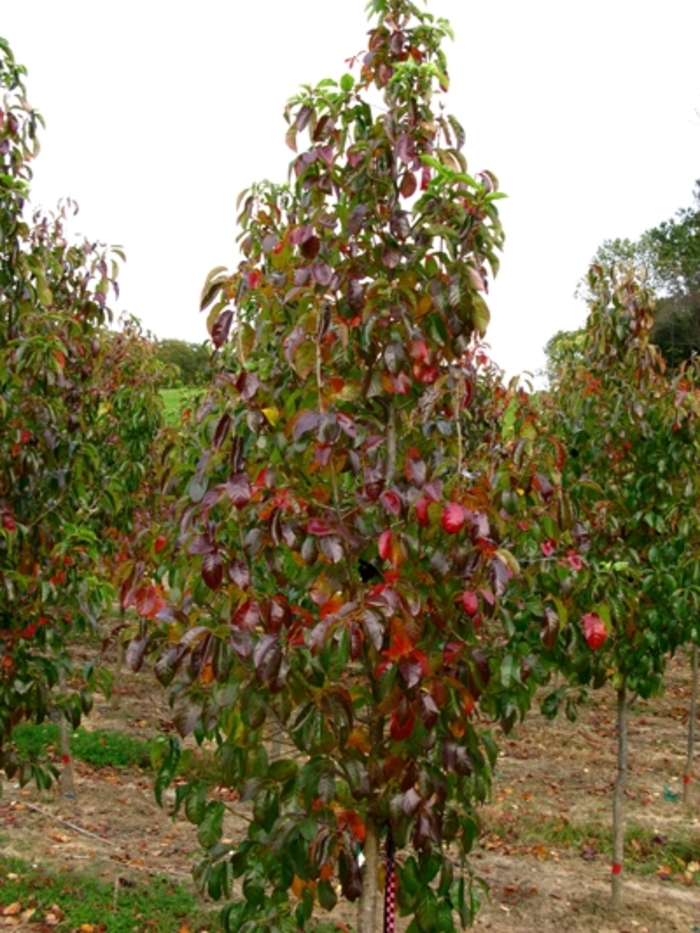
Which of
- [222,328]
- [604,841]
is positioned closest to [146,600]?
[222,328]

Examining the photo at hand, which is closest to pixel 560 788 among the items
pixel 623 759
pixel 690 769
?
pixel 690 769

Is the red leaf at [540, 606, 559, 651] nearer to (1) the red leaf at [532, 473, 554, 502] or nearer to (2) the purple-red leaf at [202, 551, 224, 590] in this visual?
(1) the red leaf at [532, 473, 554, 502]

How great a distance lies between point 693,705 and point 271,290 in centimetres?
654

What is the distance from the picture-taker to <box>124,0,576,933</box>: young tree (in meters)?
2.40

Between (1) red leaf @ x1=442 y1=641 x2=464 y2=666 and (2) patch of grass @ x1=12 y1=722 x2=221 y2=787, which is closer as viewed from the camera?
(1) red leaf @ x1=442 y1=641 x2=464 y2=666

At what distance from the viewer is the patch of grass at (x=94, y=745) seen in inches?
302

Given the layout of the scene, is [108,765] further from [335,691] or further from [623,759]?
[335,691]

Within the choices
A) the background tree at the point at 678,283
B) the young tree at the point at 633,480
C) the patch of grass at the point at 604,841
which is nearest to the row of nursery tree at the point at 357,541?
the young tree at the point at 633,480

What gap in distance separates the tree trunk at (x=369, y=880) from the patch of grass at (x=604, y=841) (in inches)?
153

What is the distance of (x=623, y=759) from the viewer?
5688 mm

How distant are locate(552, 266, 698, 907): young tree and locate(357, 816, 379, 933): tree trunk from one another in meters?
2.29

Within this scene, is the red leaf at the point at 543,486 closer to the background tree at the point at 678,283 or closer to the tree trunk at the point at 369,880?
the tree trunk at the point at 369,880

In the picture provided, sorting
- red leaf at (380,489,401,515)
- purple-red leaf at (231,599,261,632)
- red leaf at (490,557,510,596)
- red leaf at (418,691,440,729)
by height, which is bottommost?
red leaf at (418,691,440,729)

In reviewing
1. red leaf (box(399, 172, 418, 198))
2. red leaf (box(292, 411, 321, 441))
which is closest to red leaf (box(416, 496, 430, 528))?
red leaf (box(292, 411, 321, 441))
